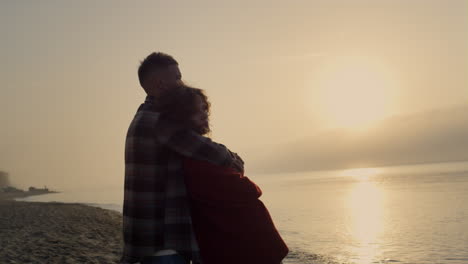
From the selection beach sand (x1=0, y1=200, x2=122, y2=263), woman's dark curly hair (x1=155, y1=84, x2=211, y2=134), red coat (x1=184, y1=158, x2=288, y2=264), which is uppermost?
woman's dark curly hair (x1=155, y1=84, x2=211, y2=134)

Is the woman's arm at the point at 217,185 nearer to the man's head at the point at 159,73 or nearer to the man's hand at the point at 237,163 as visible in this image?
the man's hand at the point at 237,163

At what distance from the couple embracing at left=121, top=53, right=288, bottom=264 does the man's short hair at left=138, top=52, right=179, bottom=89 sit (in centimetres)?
1

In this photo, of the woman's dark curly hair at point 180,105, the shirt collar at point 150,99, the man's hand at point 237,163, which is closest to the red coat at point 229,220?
the man's hand at point 237,163

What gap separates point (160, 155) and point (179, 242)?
0.53m

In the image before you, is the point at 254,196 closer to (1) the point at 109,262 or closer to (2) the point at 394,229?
(1) the point at 109,262

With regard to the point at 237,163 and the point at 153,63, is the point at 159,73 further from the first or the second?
the point at 237,163

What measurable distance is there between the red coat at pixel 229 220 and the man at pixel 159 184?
8 cm

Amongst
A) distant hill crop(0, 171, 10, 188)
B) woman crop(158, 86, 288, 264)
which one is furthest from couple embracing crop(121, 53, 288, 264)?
distant hill crop(0, 171, 10, 188)

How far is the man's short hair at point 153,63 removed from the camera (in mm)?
2781

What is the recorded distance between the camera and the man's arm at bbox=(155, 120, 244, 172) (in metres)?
2.51

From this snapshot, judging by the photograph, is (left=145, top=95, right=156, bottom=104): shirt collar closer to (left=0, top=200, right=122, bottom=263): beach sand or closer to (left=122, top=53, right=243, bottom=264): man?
(left=122, top=53, right=243, bottom=264): man

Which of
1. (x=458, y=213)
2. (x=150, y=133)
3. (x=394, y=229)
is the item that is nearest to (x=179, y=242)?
(x=150, y=133)

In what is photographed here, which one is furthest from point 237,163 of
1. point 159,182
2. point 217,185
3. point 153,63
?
point 153,63

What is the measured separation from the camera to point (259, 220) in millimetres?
2404
